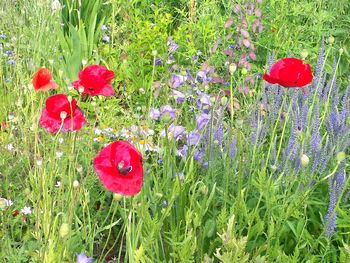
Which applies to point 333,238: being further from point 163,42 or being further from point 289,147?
point 163,42

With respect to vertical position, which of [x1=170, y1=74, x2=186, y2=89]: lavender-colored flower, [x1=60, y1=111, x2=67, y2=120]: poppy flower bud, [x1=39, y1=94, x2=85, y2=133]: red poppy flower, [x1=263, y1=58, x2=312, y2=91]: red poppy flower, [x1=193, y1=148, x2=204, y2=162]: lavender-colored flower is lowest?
[x1=193, y1=148, x2=204, y2=162]: lavender-colored flower

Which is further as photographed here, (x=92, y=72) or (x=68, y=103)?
(x=92, y=72)

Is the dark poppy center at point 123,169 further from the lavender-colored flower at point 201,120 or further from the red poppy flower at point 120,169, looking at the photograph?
the lavender-colored flower at point 201,120

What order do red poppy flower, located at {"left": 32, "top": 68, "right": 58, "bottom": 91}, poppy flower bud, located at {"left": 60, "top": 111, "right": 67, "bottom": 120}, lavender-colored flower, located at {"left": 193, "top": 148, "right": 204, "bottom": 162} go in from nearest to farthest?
poppy flower bud, located at {"left": 60, "top": 111, "right": 67, "bottom": 120} → red poppy flower, located at {"left": 32, "top": 68, "right": 58, "bottom": 91} → lavender-colored flower, located at {"left": 193, "top": 148, "right": 204, "bottom": 162}

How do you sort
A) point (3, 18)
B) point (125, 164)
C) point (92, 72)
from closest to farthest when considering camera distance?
point (125, 164) < point (92, 72) < point (3, 18)

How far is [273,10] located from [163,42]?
2.33 ft

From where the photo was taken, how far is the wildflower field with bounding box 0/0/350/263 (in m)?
1.47

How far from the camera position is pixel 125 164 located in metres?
1.23

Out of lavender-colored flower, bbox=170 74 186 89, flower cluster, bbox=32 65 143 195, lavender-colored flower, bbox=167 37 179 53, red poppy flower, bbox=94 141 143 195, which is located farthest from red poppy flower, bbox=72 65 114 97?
lavender-colored flower, bbox=167 37 179 53

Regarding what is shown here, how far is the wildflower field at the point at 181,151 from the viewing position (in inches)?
57.7

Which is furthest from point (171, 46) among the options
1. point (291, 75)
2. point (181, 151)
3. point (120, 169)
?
point (120, 169)

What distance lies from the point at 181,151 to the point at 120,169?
0.89 m

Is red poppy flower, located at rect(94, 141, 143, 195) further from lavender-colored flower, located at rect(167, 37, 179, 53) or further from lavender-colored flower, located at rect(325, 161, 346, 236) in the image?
lavender-colored flower, located at rect(167, 37, 179, 53)

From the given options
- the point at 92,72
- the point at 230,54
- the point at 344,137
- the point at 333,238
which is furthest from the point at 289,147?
the point at 230,54
